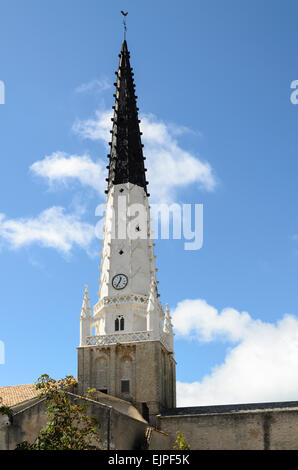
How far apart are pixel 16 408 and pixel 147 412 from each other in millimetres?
6960

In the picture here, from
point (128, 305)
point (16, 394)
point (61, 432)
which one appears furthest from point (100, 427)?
point (128, 305)

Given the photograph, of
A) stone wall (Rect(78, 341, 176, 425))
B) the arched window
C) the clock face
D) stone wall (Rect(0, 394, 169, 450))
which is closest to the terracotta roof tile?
stone wall (Rect(78, 341, 176, 425))

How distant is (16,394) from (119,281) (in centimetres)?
859

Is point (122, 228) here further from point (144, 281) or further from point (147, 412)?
point (147, 412)

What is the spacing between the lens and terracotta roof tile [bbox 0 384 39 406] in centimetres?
3431

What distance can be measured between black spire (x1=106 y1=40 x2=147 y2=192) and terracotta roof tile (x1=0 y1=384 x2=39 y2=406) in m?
13.6

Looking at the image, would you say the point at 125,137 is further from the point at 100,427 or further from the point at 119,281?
the point at 100,427

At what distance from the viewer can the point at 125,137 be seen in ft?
139

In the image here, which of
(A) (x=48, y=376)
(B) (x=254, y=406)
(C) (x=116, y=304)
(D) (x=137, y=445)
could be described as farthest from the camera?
(C) (x=116, y=304)

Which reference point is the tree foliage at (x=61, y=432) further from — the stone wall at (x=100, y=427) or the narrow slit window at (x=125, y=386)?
the narrow slit window at (x=125, y=386)

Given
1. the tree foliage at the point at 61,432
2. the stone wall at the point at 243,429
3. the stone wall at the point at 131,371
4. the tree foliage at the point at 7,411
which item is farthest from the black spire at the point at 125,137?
the tree foliage at the point at 61,432

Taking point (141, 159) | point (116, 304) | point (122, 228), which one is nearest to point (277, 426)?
point (116, 304)
